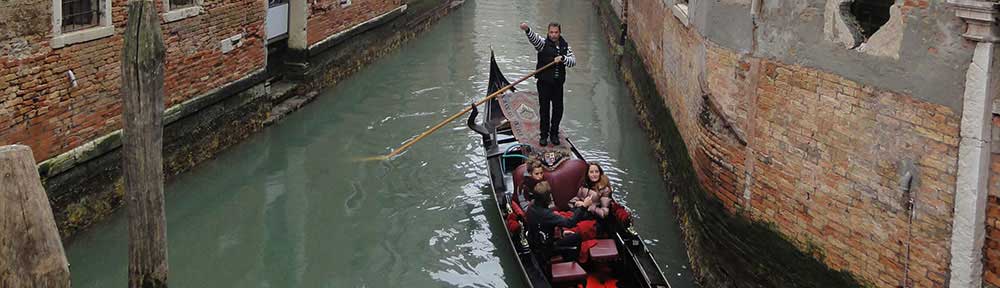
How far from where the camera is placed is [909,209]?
3521mm

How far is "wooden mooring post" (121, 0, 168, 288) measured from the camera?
3715 mm

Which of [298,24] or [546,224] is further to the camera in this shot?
[298,24]

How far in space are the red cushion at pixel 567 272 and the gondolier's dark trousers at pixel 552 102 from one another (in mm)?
2114

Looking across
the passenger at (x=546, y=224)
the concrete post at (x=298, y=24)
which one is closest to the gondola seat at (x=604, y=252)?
the passenger at (x=546, y=224)

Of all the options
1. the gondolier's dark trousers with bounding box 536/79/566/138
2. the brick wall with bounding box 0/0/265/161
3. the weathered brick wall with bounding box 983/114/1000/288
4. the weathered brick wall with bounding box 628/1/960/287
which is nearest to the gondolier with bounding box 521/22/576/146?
the gondolier's dark trousers with bounding box 536/79/566/138

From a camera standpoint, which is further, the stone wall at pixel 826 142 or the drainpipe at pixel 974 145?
the stone wall at pixel 826 142

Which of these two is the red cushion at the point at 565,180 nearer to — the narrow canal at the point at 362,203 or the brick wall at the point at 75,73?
the narrow canal at the point at 362,203

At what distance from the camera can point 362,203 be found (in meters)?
6.88

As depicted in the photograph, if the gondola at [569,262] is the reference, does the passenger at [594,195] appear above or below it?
above

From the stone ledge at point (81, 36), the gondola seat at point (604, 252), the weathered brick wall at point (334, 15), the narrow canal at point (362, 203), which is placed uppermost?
the stone ledge at point (81, 36)

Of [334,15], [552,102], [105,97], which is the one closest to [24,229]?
[105,97]

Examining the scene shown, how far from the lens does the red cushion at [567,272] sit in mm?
4777

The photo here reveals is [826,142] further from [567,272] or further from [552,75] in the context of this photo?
[552,75]

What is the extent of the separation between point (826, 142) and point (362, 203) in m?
3.74
